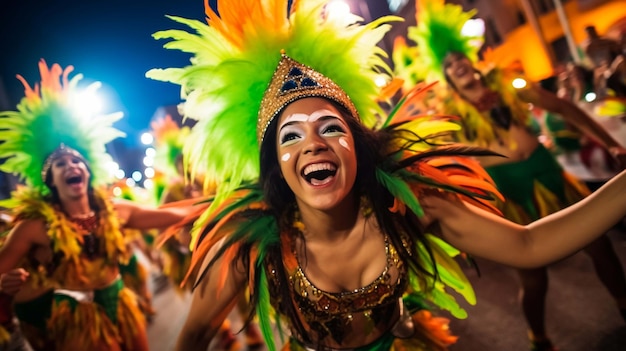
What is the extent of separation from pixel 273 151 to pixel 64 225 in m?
1.73

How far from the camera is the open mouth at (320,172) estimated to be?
1.40m

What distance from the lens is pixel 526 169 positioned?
8.75 ft

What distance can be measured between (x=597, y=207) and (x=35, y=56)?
9529mm

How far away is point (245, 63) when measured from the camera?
5.17 ft

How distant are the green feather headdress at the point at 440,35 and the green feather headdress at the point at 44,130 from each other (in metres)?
2.47

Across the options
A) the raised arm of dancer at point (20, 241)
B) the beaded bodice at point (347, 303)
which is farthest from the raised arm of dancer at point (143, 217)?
the beaded bodice at point (347, 303)

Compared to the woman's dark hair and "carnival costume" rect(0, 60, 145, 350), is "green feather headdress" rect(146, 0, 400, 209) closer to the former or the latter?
the woman's dark hair

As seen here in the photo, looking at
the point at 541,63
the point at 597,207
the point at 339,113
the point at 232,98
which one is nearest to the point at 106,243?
the point at 232,98

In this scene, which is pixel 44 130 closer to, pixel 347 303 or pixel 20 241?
pixel 20 241

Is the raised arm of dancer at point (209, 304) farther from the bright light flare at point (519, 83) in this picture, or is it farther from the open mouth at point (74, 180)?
the bright light flare at point (519, 83)

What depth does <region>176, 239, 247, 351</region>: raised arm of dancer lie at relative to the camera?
1462 millimetres

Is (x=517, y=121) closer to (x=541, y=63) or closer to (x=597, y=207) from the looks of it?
(x=597, y=207)

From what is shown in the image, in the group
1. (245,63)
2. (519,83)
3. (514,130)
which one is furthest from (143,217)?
(519,83)

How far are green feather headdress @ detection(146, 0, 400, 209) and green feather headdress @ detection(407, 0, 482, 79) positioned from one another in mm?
1523
